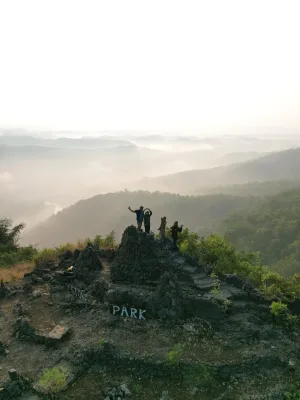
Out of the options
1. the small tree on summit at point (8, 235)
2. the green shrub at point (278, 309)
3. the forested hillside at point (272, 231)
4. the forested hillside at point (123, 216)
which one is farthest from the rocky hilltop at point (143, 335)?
the forested hillside at point (123, 216)

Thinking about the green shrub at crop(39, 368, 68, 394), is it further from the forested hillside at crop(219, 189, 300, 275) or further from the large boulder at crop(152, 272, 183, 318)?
the forested hillside at crop(219, 189, 300, 275)

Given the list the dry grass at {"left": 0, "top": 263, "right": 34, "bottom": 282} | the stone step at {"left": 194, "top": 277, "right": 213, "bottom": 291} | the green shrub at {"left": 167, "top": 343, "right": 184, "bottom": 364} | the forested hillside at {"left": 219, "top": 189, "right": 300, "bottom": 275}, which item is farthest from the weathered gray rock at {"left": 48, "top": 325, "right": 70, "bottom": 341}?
the forested hillside at {"left": 219, "top": 189, "right": 300, "bottom": 275}

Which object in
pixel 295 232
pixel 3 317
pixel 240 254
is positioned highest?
pixel 240 254

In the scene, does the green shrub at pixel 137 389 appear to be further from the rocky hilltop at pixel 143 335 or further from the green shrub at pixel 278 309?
the green shrub at pixel 278 309

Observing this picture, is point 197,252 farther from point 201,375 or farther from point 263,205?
point 263,205

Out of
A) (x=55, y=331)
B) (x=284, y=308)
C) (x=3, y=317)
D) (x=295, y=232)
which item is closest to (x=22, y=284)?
(x=3, y=317)

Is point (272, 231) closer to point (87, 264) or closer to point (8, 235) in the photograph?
point (8, 235)
